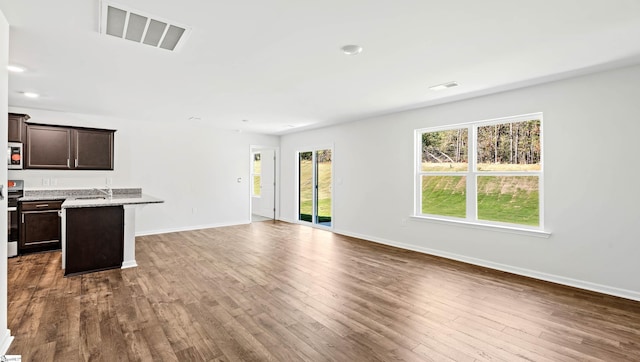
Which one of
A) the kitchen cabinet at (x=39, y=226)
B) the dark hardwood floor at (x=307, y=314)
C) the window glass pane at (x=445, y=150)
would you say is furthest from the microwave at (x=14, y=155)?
the window glass pane at (x=445, y=150)

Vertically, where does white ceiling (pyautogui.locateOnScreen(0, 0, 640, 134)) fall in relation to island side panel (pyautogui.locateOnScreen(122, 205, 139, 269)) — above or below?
above

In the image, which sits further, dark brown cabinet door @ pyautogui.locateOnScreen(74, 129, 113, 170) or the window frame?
dark brown cabinet door @ pyautogui.locateOnScreen(74, 129, 113, 170)

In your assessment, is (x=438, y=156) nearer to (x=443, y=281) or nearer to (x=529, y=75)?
(x=529, y=75)

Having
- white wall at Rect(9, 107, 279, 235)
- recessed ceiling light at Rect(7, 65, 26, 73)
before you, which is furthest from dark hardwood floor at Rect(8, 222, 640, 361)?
recessed ceiling light at Rect(7, 65, 26, 73)

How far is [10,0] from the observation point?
2047mm

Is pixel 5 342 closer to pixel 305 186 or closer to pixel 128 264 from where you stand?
pixel 128 264

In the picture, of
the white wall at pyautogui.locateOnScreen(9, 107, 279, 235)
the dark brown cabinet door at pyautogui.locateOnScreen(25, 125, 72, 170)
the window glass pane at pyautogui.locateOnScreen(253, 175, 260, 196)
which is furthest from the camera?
the window glass pane at pyautogui.locateOnScreen(253, 175, 260, 196)

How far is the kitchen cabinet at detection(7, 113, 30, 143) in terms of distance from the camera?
4.78 m

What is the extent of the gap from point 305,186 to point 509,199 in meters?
4.76

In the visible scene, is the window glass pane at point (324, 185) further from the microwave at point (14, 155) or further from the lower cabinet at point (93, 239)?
the microwave at point (14, 155)

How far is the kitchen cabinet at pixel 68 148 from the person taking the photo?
16.8 ft

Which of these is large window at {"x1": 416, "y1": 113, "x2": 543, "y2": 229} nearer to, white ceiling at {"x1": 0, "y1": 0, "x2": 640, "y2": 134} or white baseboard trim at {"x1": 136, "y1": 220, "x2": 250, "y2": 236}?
white ceiling at {"x1": 0, "y1": 0, "x2": 640, "y2": 134}

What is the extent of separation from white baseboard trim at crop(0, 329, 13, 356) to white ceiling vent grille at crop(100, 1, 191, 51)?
2376 mm

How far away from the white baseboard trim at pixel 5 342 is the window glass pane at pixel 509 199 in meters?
5.16
